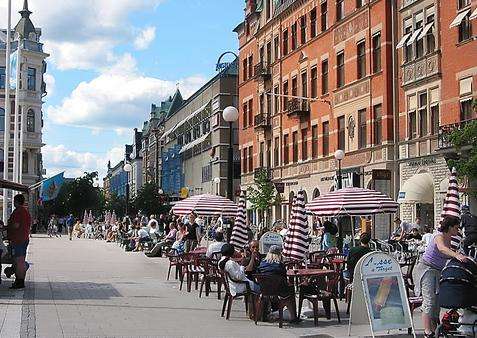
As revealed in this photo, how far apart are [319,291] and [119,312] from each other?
3619 mm

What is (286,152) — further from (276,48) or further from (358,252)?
(358,252)

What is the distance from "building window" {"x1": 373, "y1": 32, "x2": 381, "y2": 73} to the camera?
39625 millimetres

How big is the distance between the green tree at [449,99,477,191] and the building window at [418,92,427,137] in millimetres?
6931

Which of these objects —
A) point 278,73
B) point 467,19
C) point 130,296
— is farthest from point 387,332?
point 278,73

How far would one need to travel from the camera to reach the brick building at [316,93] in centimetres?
3962

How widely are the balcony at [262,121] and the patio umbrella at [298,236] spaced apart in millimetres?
40464

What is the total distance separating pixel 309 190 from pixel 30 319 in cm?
3657

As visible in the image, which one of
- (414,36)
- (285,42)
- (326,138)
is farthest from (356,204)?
(285,42)

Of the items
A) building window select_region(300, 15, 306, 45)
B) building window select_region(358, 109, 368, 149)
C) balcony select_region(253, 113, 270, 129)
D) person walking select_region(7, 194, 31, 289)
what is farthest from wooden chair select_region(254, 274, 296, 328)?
balcony select_region(253, 113, 270, 129)

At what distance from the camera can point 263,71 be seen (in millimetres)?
57812

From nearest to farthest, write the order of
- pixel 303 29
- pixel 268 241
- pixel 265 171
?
pixel 268 241 < pixel 303 29 < pixel 265 171

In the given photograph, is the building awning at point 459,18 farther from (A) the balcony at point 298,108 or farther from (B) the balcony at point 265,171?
(B) the balcony at point 265,171

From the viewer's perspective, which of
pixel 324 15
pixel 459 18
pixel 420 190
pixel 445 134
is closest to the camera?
pixel 459 18

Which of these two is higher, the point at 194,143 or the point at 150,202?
the point at 194,143
